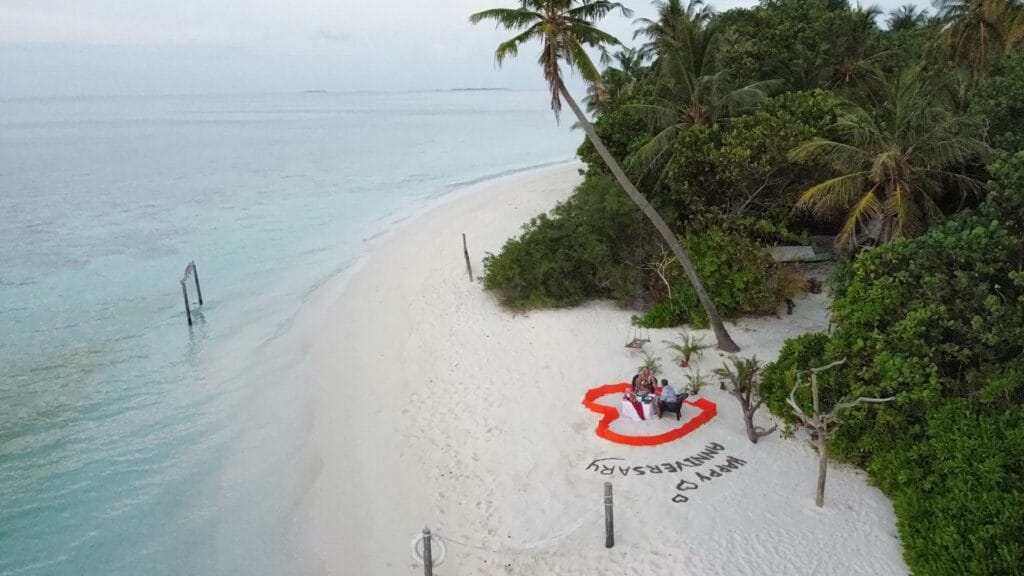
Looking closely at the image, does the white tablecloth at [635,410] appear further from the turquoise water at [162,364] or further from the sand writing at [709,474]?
the turquoise water at [162,364]

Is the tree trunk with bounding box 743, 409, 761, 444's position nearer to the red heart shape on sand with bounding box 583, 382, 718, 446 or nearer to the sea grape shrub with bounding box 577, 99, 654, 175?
the red heart shape on sand with bounding box 583, 382, 718, 446

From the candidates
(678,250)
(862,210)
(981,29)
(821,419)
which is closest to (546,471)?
(821,419)

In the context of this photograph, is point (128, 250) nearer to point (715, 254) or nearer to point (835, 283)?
point (715, 254)

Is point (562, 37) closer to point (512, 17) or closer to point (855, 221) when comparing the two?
point (512, 17)

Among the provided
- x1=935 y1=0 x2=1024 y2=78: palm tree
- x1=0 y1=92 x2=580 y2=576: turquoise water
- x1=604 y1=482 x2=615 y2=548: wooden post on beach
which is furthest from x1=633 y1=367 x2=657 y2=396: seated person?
x1=935 y1=0 x2=1024 y2=78: palm tree

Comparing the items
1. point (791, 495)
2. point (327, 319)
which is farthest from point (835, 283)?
point (327, 319)

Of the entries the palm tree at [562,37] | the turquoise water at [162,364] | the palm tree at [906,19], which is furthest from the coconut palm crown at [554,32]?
the palm tree at [906,19]
